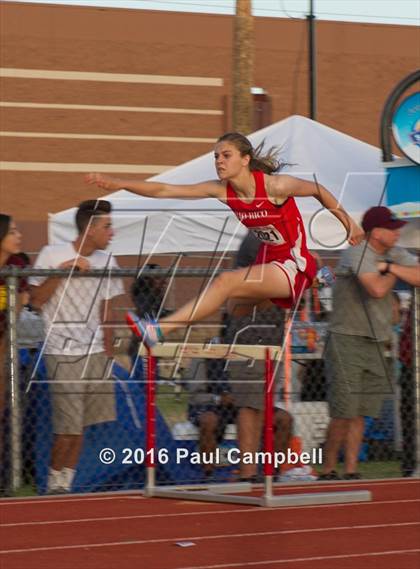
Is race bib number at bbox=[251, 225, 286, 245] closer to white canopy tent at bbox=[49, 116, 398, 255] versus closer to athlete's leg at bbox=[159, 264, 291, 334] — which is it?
athlete's leg at bbox=[159, 264, 291, 334]

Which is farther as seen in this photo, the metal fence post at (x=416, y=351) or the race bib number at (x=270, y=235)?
the metal fence post at (x=416, y=351)

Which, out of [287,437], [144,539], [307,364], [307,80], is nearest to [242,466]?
[287,437]

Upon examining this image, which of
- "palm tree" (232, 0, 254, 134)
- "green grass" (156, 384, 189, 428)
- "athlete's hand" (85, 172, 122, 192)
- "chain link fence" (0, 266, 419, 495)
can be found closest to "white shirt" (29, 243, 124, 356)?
"chain link fence" (0, 266, 419, 495)

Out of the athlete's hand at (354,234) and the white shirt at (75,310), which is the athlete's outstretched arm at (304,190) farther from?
the white shirt at (75,310)

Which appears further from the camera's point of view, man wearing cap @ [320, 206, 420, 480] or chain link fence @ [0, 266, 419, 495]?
man wearing cap @ [320, 206, 420, 480]

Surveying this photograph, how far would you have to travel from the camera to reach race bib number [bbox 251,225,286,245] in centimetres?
779

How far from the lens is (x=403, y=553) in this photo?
22.0 feet

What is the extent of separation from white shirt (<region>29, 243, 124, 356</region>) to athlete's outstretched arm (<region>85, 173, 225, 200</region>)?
120cm

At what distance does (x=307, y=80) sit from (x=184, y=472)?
26.8 meters

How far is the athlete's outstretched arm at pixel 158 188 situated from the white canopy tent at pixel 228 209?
357 centimetres

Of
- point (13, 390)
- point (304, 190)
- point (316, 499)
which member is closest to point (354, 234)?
point (304, 190)

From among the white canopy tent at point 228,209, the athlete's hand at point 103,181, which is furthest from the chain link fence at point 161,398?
the athlete's hand at point 103,181

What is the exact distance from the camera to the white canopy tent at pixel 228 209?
12.1 m

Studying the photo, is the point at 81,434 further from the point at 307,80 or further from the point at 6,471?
the point at 307,80
